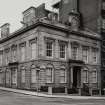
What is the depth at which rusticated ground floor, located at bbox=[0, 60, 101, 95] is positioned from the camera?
31594 mm

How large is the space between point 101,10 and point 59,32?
11899 mm

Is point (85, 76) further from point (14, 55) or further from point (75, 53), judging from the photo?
point (14, 55)

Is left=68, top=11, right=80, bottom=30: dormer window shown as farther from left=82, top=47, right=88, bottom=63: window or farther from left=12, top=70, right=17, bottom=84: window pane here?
left=12, top=70, right=17, bottom=84: window pane

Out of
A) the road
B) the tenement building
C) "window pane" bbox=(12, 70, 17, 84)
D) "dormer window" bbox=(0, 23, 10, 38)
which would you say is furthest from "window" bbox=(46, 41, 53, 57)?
"dormer window" bbox=(0, 23, 10, 38)

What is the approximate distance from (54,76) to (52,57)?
9.34ft

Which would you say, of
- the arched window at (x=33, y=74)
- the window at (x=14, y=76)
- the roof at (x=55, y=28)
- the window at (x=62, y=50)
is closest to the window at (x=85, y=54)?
the roof at (x=55, y=28)

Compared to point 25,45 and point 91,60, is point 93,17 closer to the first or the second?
point 91,60

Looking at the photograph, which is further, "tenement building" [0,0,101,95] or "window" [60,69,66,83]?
"window" [60,69,66,83]

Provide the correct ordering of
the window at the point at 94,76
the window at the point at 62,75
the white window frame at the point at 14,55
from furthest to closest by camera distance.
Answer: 1. the window at the point at 94,76
2. the white window frame at the point at 14,55
3. the window at the point at 62,75

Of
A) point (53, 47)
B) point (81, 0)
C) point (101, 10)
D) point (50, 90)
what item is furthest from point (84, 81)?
point (81, 0)

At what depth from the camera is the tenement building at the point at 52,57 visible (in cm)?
3228

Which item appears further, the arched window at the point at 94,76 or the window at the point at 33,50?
the arched window at the point at 94,76

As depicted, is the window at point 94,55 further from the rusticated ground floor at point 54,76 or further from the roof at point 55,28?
the roof at point 55,28

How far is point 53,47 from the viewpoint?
33.7m
